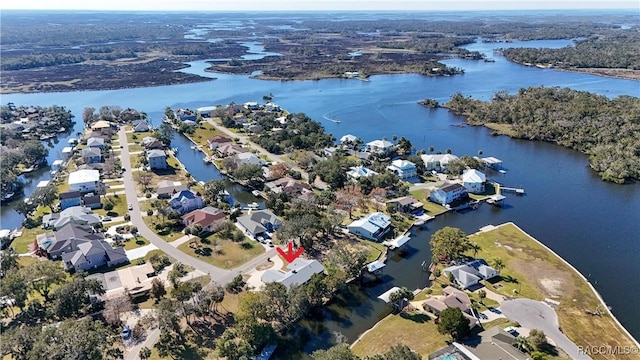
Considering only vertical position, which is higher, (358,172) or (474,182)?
(474,182)

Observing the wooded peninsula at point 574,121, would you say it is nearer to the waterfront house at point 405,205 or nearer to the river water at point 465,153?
the river water at point 465,153

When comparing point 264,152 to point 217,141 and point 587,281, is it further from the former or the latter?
point 587,281

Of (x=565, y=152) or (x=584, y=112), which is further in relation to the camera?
(x=584, y=112)

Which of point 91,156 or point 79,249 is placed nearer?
point 79,249

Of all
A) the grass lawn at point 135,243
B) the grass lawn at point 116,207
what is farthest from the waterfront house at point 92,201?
the grass lawn at point 135,243

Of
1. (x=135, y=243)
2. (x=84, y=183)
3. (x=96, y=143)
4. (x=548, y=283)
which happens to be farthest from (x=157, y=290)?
(x=96, y=143)

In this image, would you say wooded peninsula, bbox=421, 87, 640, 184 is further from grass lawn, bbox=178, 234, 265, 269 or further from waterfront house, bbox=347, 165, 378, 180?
grass lawn, bbox=178, 234, 265, 269

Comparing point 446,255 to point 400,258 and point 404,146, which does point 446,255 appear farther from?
point 404,146

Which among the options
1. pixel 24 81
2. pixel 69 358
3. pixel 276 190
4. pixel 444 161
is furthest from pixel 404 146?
pixel 24 81
